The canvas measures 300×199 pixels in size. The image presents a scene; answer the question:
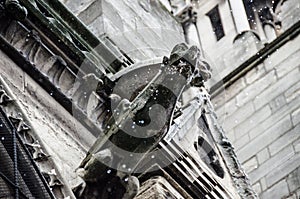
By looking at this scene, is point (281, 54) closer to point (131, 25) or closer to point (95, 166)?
point (131, 25)

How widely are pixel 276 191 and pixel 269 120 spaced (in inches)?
67.1

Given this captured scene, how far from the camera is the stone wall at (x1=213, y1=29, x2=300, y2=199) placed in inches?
568

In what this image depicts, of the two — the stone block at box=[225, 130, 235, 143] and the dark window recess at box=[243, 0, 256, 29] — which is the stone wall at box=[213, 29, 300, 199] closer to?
the stone block at box=[225, 130, 235, 143]

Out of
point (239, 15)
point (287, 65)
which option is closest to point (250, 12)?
point (239, 15)

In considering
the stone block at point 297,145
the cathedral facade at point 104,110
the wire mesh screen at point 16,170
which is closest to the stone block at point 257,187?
the stone block at point 297,145

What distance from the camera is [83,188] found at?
690 cm

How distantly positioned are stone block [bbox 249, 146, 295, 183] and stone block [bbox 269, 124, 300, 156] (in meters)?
0.10

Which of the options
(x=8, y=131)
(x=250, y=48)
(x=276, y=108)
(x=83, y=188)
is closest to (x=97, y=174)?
(x=83, y=188)

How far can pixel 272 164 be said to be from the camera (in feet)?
48.4

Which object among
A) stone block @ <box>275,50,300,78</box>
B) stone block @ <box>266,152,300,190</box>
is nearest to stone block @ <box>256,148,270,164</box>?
stone block @ <box>266,152,300,190</box>

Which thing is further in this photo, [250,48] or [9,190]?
[250,48]

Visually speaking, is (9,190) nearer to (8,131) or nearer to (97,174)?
(8,131)

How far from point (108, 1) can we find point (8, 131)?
4.63 meters

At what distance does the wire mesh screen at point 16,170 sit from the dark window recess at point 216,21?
12.7m
